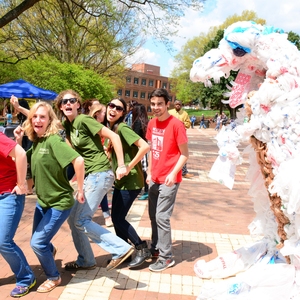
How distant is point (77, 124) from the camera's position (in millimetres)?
3389

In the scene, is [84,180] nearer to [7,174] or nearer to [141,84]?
[7,174]

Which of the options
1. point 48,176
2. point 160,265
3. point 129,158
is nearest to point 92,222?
point 48,176

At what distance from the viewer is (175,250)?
13.6ft

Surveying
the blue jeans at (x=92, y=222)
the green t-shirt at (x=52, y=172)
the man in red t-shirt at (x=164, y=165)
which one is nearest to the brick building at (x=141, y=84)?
the man in red t-shirt at (x=164, y=165)

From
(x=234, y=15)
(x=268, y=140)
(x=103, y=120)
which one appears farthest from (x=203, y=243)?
(x=234, y=15)

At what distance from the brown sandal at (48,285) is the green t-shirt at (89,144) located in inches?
39.8

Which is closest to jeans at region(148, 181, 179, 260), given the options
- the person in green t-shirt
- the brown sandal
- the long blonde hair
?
the person in green t-shirt

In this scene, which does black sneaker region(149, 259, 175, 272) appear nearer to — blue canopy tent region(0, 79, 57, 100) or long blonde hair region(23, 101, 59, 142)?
long blonde hair region(23, 101, 59, 142)

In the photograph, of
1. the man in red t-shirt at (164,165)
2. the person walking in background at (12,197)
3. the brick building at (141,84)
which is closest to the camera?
the person walking in background at (12,197)

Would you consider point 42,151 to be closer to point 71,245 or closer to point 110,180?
point 110,180

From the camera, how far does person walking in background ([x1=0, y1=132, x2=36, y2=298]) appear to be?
2.77 metres

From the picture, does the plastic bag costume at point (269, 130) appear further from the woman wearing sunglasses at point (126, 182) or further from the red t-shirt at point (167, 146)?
the woman wearing sunglasses at point (126, 182)

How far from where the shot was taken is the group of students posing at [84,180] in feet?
9.59

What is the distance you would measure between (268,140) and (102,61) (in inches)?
948
